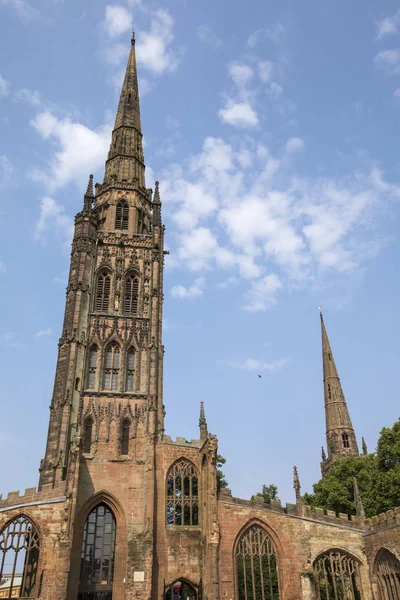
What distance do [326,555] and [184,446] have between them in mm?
10202

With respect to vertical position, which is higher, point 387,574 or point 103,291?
point 103,291

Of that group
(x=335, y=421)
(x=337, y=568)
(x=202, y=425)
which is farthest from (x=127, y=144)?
(x=335, y=421)

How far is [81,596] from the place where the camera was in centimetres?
2870

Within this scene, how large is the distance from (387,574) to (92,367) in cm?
2147

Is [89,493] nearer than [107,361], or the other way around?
[89,493]

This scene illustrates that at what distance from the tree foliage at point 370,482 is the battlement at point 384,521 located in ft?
21.6

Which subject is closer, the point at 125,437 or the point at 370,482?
the point at 125,437

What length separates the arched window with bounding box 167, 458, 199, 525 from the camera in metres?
31.7

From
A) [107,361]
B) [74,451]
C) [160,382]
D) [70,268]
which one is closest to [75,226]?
[70,268]

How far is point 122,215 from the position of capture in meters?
45.0

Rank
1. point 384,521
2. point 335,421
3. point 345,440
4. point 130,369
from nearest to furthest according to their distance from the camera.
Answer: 1. point 384,521
2. point 130,369
3. point 345,440
4. point 335,421

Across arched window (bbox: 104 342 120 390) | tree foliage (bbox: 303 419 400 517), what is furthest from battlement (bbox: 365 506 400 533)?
arched window (bbox: 104 342 120 390)

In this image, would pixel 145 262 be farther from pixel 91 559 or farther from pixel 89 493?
pixel 91 559

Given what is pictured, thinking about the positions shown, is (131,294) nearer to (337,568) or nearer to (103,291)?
(103,291)
